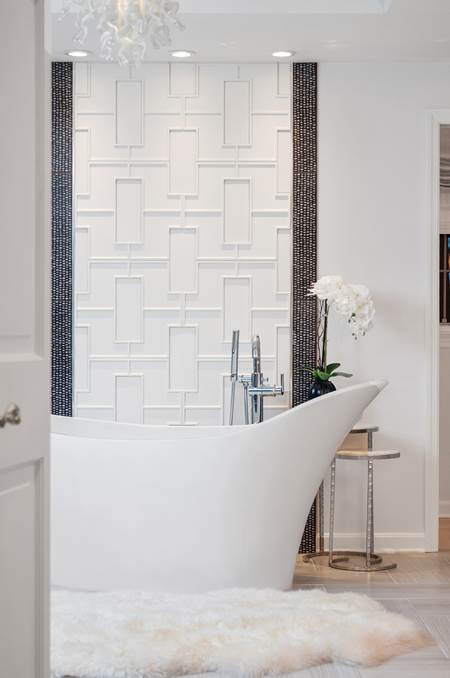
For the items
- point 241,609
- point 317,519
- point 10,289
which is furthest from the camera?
point 317,519

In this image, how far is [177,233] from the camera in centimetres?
487

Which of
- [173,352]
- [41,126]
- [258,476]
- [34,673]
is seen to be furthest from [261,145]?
[34,673]

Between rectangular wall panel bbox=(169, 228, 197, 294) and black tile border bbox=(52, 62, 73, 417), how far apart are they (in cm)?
53

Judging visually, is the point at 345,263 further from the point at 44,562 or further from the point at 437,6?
the point at 44,562

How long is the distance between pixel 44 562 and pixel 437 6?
2.99 meters

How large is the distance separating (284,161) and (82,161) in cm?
104

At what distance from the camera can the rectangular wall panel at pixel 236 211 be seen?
16.0 ft

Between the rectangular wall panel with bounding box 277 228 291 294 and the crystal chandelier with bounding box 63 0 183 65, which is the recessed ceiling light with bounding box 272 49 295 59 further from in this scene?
the crystal chandelier with bounding box 63 0 183 65

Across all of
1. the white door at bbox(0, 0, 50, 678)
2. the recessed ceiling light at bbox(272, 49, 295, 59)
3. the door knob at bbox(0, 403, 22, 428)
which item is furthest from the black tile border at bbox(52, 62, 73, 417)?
the door knob at bbox(0, 403, 22, 428)

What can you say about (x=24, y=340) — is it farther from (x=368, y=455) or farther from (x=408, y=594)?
(x=368, y=455)

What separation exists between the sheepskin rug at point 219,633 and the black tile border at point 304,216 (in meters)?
1.22

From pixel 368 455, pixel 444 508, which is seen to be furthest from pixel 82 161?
pixel 444 508

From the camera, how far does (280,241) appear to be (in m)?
4.88

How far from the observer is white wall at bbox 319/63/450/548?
487 centimetres
